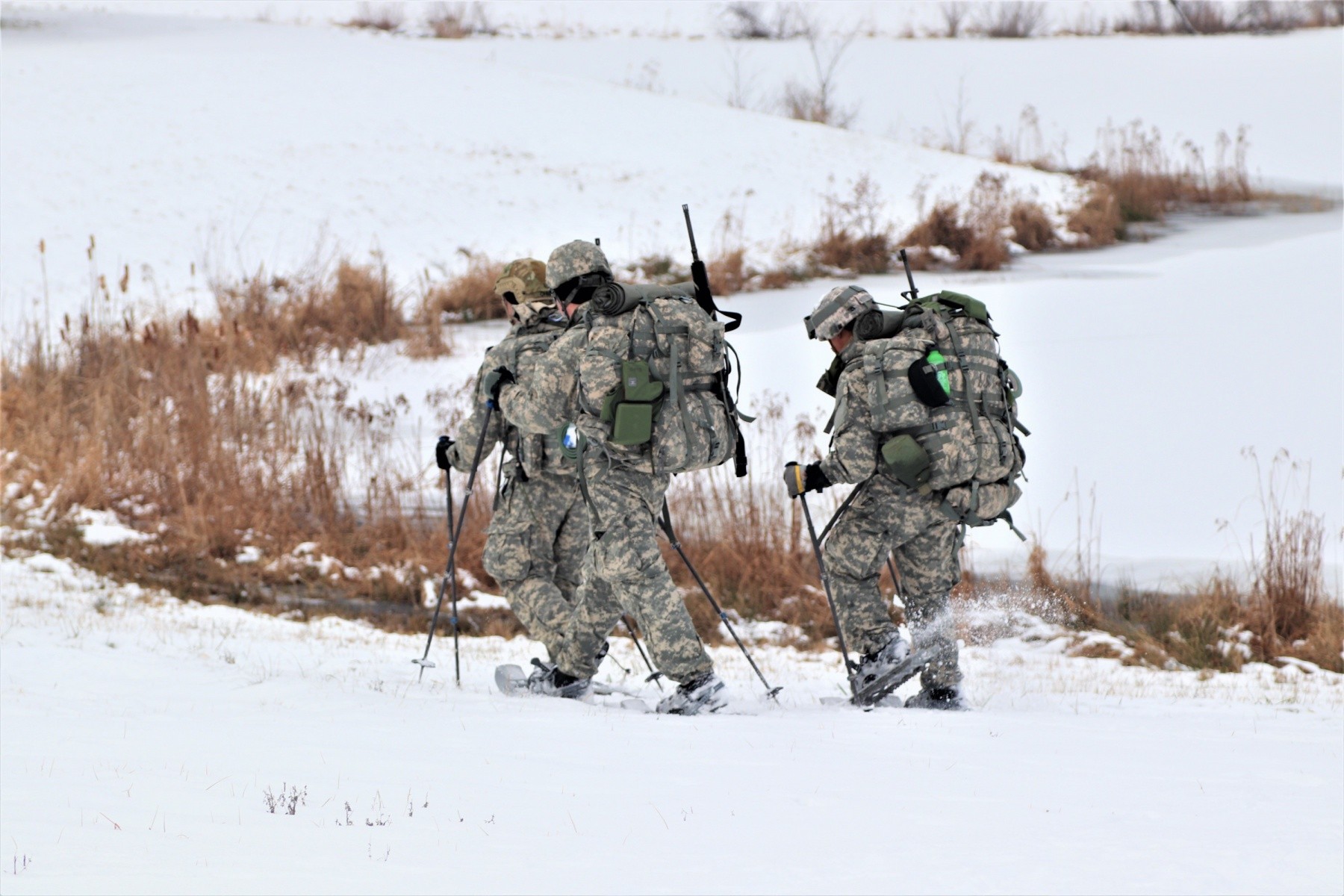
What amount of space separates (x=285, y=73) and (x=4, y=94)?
512 centimetres

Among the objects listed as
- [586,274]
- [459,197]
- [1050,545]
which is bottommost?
[1050,545]

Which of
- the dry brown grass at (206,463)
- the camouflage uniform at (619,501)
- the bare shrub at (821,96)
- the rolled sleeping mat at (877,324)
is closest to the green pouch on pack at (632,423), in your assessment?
the camouflage uniform at (619,501)

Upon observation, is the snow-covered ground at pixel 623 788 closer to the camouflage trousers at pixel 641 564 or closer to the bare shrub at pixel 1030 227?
the camouflage trousers at pixel 641 564

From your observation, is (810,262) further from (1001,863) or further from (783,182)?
(1001,863)

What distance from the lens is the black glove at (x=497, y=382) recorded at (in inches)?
202

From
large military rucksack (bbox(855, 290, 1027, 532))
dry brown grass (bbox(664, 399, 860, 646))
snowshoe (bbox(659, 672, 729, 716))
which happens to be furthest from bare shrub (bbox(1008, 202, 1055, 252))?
snowshoe (bbox(659, 672, 729, 716))

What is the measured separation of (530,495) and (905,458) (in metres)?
1.68

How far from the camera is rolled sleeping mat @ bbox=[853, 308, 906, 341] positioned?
5008 millimetres

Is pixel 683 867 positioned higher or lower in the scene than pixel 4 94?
lower

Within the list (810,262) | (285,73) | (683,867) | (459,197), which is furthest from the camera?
(285,73)

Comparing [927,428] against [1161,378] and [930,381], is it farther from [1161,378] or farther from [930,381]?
[1161,378]

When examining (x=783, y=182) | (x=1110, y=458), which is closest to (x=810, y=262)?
(x=783, y=182)

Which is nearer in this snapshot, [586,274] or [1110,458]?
[586,274]

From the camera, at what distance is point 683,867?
293 cm
